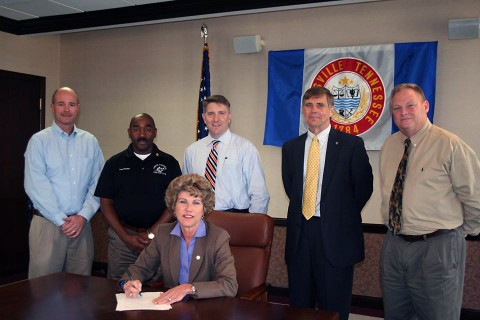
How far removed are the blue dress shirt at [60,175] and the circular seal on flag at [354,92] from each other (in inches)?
90.3

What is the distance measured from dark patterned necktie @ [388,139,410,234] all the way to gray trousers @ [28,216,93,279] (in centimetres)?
209

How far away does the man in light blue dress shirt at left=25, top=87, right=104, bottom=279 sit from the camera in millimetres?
3316

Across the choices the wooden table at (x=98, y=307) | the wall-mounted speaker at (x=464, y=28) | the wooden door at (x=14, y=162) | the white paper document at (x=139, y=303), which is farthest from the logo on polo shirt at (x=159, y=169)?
the wooden door at (x=14, y=162)

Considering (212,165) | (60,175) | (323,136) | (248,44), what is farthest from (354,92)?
(60,175)

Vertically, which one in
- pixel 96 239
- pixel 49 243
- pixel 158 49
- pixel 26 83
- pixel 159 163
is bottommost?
pixel 96 239

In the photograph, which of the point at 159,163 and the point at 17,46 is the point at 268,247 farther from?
the point at 17,46

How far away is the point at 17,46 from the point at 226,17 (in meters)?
2.43

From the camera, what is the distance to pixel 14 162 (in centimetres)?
557

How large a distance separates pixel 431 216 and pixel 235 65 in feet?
9.86

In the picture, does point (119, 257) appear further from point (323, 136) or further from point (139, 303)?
point (323, 136)

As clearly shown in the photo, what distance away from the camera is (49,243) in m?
3.33

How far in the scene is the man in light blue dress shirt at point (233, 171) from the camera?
3.24 metres

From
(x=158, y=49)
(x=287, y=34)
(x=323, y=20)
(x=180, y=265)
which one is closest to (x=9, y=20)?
(x=158, y=49)

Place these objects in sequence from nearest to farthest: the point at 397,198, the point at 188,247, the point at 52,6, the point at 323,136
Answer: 1. the point at 188,247
2. the point at 397,198
3. the point at 323,136
4. the point at 52,6
